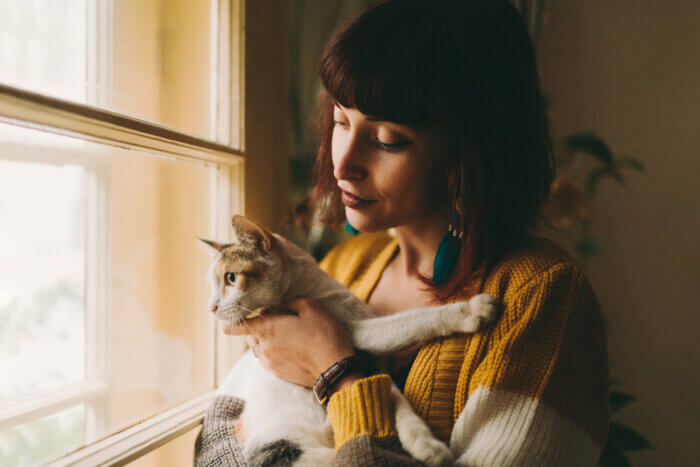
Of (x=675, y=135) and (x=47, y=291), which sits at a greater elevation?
(x=675, y=135)

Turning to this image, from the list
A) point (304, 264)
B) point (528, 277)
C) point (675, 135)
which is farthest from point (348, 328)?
point (675, 135)

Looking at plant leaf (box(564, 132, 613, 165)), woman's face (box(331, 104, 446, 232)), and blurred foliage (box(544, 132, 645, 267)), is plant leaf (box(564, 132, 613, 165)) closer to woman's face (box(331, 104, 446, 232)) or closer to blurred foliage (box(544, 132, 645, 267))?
blurred foliage (box(544, 132, 645, 267))

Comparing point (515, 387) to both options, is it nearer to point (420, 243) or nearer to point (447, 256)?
point (447, 256)

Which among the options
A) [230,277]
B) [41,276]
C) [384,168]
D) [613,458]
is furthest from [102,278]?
[613,458]

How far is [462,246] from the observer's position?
0.85 metres

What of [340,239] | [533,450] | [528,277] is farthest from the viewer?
[340,239]

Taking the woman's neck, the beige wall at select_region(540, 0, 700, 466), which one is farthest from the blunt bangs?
the beige wall at select_region(540, 0, 700, 466)

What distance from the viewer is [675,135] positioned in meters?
1.40

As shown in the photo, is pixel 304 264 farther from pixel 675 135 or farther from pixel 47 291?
pixel 675 135

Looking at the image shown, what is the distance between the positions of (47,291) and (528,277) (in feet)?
2.85

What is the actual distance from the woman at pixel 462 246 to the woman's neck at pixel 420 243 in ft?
0.15

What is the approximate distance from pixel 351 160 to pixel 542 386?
20.8 inches

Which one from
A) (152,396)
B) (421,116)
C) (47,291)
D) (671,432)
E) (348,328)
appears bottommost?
(671,432)

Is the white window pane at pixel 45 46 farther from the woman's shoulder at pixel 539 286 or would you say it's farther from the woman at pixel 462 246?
Result: the woman's shoulder at pixel 539 286
